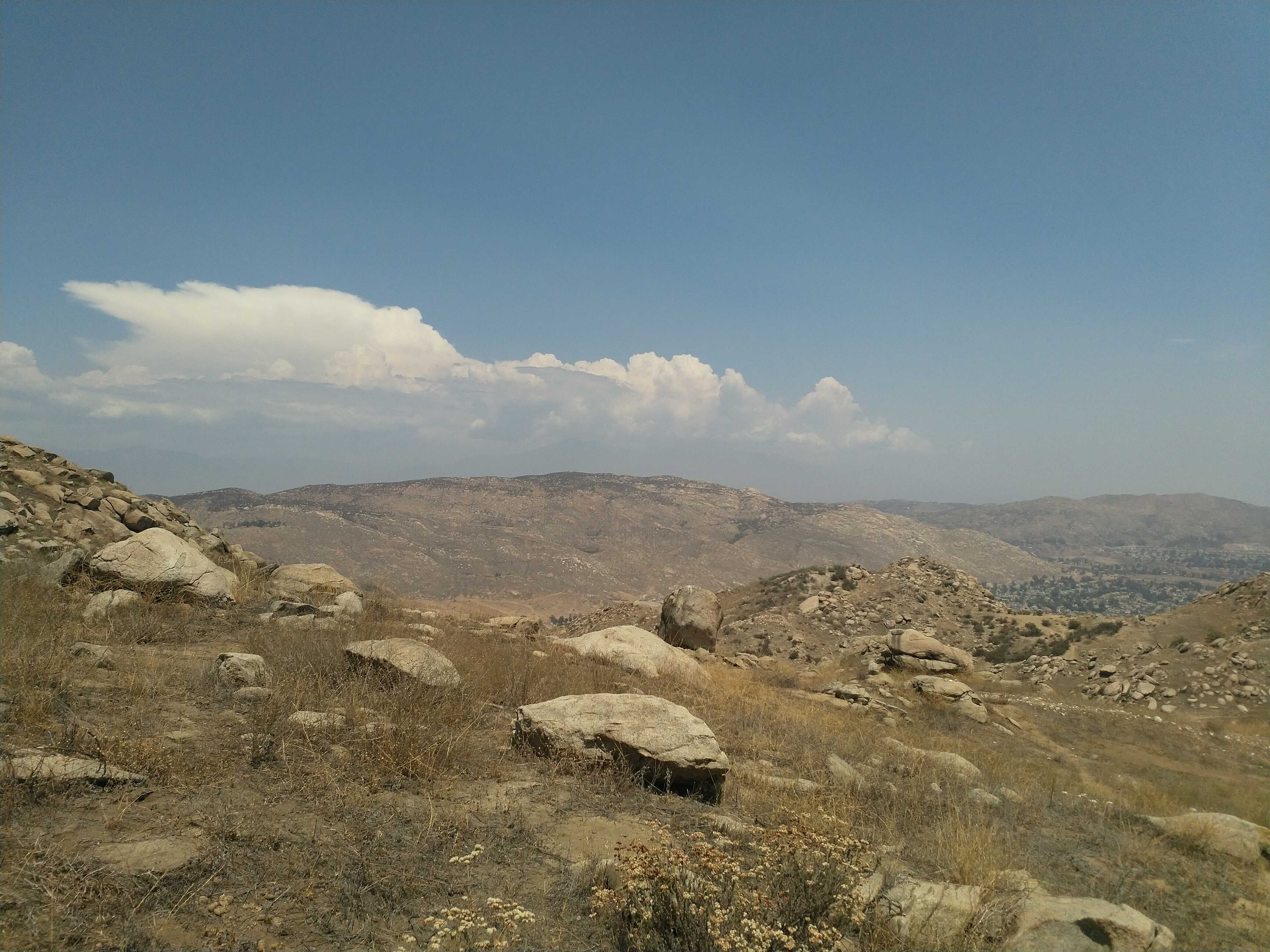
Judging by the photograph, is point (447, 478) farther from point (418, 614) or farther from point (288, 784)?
point (288, 784)

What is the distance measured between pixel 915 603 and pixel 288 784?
96.6 ft

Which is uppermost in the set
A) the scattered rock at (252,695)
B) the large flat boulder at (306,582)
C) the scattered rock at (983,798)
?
the scattered rock at (252,695)

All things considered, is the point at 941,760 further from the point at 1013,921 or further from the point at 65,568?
the point at 65,568

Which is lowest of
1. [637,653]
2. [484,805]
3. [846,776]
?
[637,653]

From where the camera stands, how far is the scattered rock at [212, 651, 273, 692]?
6.16 m

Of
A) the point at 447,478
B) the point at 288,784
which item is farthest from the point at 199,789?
the point at 447,478

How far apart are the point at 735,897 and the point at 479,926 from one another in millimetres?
1399

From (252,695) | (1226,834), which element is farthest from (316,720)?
(1226,834)

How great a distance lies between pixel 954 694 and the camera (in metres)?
15.8

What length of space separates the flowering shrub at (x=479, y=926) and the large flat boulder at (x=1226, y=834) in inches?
279

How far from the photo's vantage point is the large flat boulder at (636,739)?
5.62 metres

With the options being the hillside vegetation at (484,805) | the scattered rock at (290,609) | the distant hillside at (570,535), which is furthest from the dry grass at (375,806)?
the distant hillside at (570,535)

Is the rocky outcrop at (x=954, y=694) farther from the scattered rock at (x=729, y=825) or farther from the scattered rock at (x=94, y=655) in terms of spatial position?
the scattered rock at (x=94, y=655)

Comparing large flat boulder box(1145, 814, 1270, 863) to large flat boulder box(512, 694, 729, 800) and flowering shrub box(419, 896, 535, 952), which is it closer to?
large flat boulder box(512, 694, 729, 800)
